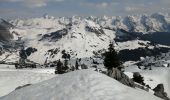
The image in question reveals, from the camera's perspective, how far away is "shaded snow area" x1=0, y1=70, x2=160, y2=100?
984 inches

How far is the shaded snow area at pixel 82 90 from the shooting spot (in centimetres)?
2498

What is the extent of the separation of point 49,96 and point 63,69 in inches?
4932

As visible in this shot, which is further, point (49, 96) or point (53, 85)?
point (53, 85)

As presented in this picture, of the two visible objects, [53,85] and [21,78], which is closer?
[53,85]

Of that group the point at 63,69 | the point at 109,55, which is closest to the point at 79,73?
the point at 109,55

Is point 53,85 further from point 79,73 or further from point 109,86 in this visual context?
point 109,86

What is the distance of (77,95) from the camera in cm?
2539

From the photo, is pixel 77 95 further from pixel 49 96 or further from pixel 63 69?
pixel 63 69

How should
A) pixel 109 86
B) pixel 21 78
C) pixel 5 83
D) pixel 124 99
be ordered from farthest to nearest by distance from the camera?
pixel 21 78, pixel 5 83, pixel 109 86, pixel 124 99

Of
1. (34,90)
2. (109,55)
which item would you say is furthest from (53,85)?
(109,55)

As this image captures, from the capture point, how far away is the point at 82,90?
26.0 meters

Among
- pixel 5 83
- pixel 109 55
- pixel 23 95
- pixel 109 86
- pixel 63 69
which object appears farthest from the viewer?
pixel 63 69

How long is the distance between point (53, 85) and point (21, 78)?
37498 millimetres

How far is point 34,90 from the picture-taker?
28828 mm
